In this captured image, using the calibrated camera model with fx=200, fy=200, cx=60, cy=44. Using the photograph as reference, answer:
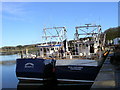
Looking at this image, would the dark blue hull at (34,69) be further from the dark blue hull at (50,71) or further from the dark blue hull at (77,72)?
the dark blue hull at (77,72)

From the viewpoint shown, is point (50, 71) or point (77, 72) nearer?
Answer: point (77, 72)

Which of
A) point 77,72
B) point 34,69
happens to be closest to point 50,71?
point 34,69

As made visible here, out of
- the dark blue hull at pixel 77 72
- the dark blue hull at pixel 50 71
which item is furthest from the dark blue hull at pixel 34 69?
the dark blue hull at pixel 77 72

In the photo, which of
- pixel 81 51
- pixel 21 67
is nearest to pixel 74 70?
pixel 21 67

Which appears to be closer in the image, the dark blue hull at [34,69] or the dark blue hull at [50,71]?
the dark blue hull at [50,71]

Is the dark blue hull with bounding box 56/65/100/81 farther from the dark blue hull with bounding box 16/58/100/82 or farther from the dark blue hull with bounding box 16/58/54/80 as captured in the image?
the dark blue hull with bounding box 16/58/54/80

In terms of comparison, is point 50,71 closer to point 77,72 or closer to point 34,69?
point 34,69

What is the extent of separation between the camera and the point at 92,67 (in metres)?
13.0

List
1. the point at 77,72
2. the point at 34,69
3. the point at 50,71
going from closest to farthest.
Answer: the point at 77,72 → the point at 34,69 → the point at 50,71

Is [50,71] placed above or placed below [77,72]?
below

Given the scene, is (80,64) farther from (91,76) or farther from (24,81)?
(24,81)

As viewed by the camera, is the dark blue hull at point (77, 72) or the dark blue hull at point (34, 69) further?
the dark blue hull at point (34, 69)

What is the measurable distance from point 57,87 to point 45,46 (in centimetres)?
817

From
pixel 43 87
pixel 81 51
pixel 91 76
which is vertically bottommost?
pixel 43 87
